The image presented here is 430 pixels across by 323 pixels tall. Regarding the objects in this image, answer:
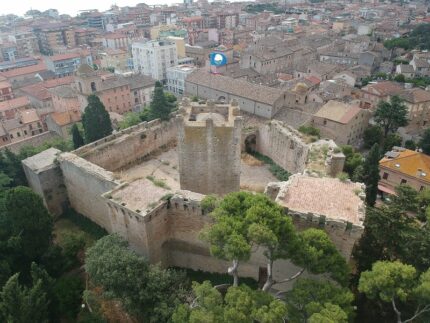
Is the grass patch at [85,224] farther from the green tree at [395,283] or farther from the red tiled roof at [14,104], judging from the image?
the red tiled roof at [14,104]

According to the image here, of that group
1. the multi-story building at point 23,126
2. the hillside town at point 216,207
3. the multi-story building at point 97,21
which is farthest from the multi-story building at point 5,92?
the multi-story building at point 97,21

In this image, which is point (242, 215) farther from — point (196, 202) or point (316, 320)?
point (196, 202)

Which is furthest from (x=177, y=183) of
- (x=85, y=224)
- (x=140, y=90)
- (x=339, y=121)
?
(x=140, y=90)

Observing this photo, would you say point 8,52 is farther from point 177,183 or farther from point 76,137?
point 177,183

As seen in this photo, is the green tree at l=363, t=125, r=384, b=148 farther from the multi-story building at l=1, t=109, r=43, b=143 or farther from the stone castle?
the multi-story building at l=1, t=109, r=43, b=143

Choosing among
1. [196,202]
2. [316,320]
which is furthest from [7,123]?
[316,320]

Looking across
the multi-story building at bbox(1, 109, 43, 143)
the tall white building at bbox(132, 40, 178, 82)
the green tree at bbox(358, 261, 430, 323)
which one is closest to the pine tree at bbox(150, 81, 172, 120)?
the multi-story building at bbox(1, 109, 43, 143)
